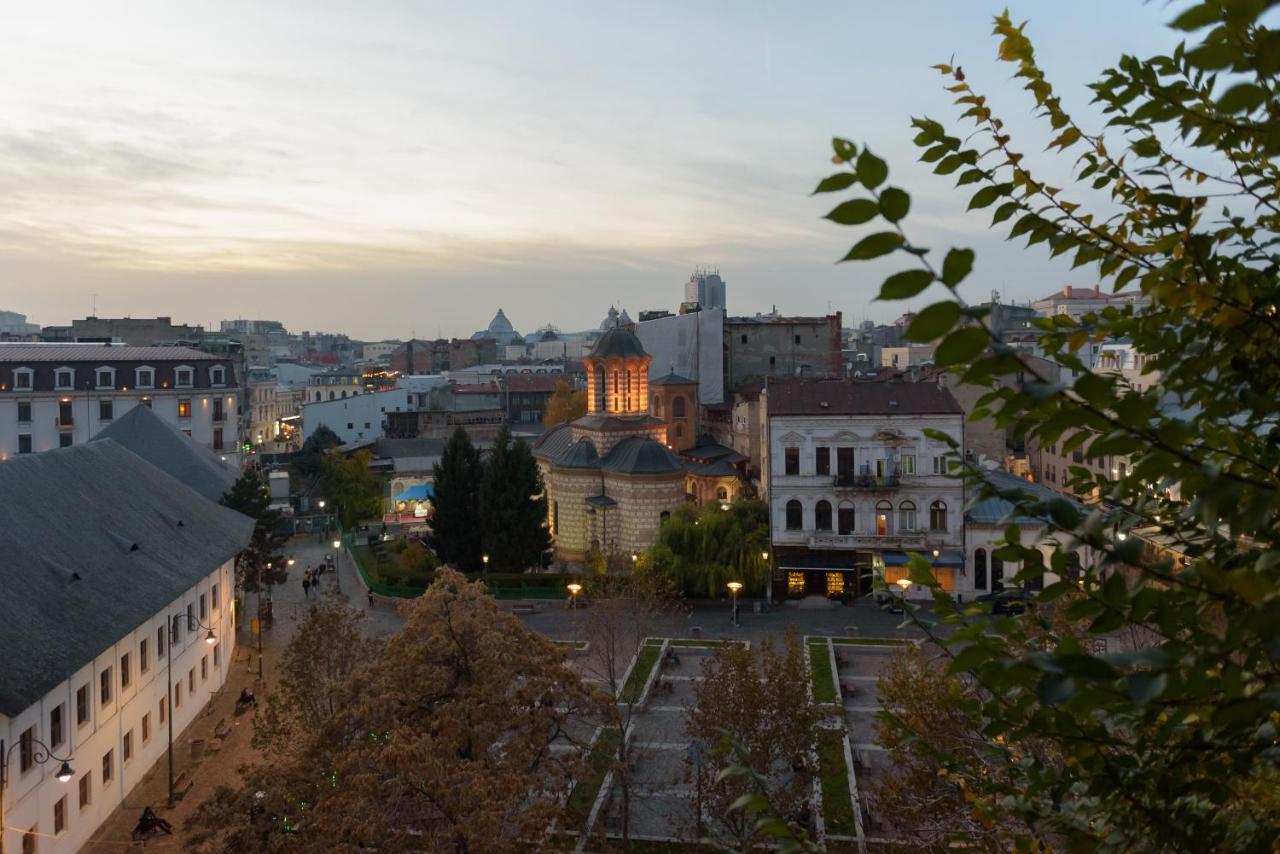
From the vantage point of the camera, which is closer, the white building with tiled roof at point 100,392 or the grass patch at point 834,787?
the grass patch at point 834,787

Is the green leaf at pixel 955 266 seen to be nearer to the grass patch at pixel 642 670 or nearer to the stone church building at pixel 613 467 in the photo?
the grass patch at pixel 642 670

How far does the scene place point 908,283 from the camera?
2.18 m

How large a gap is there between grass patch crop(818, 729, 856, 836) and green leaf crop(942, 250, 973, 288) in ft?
50.8

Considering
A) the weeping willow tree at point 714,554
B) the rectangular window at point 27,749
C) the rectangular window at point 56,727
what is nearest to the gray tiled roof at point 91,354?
the weeping willow tree at point 714,554

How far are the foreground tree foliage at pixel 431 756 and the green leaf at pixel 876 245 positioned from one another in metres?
10.2

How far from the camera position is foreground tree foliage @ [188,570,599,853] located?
36.5 ft

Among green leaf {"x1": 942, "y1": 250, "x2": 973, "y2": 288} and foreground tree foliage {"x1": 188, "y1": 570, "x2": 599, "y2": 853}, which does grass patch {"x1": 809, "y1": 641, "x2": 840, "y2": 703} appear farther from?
green leaf {"x1": 942, "y1": 250, "x2": 973, "y2": 288}

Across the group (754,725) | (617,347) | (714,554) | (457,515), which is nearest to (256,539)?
(457,515)

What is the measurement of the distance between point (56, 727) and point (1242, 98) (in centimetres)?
1984

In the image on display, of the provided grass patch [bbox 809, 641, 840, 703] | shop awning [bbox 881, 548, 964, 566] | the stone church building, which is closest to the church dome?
the stone church building

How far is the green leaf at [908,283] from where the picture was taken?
2.17 metres

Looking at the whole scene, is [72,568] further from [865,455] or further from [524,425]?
[524,425]

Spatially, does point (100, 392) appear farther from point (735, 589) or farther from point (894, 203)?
point (894, 203)

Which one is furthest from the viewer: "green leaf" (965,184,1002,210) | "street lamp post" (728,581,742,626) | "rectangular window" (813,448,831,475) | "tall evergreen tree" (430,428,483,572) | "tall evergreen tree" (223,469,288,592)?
"tall evergreen tree" (430,428,483,572)
